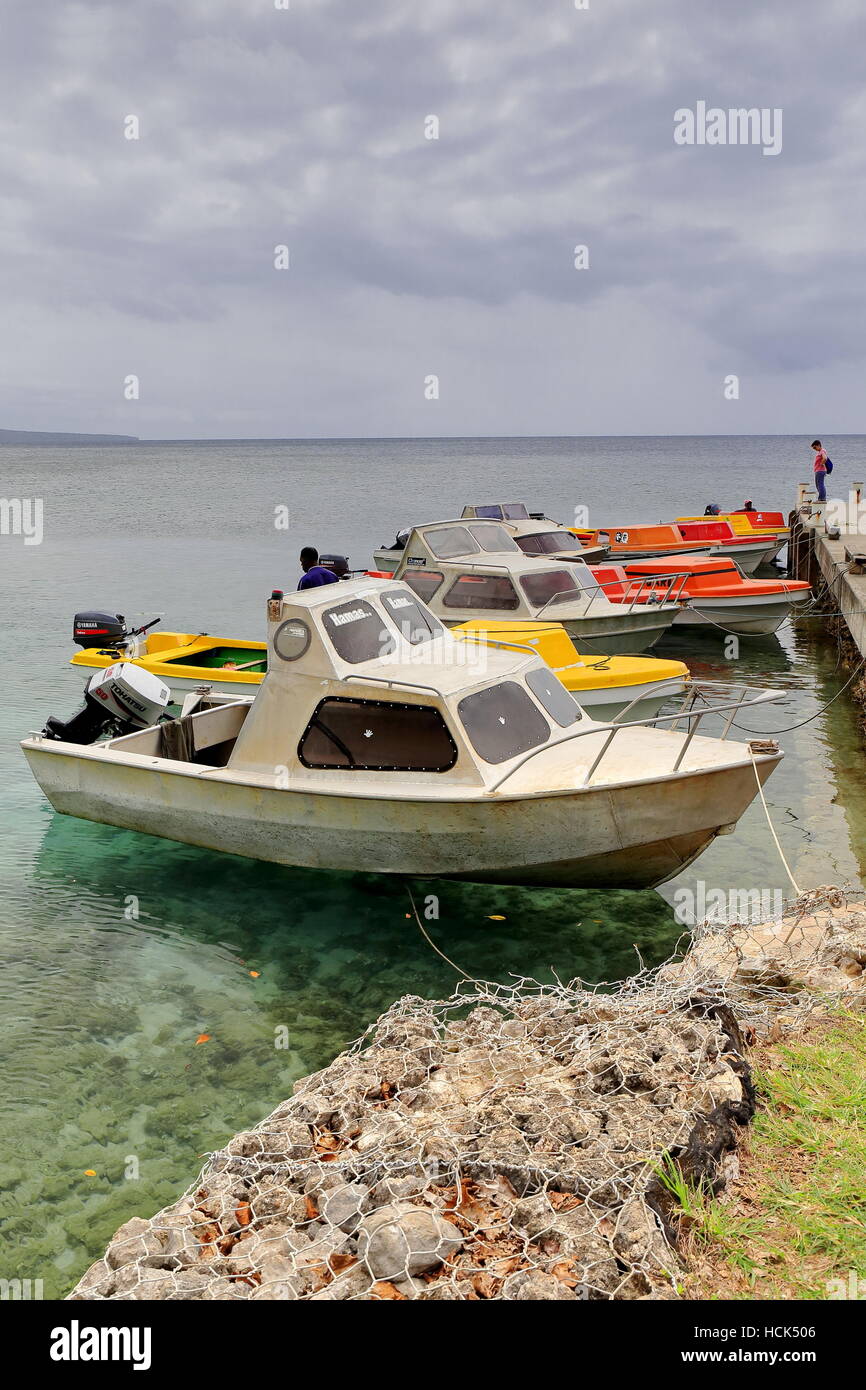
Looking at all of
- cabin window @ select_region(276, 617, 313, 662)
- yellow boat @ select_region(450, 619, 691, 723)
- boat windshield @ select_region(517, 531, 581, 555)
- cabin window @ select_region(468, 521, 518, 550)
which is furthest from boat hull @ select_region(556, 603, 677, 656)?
cabin window @ select_region(276, 617, 313, 662)

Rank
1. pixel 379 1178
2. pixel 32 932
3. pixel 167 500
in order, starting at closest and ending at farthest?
pixel 379 1178, pixel 32 932, pixel 167 500

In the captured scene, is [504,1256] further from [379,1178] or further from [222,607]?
[222,607]

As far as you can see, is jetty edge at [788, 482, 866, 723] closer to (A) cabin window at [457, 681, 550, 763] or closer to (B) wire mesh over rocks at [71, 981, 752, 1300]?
(A) cabin window at [457, 681, 550, 763]

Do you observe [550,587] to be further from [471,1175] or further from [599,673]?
[471,1175]

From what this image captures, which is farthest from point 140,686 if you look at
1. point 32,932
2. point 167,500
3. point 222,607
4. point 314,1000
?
point 167,500

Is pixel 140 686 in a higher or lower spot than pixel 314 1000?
higher

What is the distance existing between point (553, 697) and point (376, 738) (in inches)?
71.2

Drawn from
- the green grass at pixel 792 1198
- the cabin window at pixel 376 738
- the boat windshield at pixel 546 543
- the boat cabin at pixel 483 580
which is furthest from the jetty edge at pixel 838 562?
the green grass at pixel 792 1198

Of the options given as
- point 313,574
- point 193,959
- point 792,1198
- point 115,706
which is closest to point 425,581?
point 313,574

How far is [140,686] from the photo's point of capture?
1002 cm

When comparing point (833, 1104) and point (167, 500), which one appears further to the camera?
point (167, 500)

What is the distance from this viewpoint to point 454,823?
7688 mm

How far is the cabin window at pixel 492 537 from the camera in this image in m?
18.3
